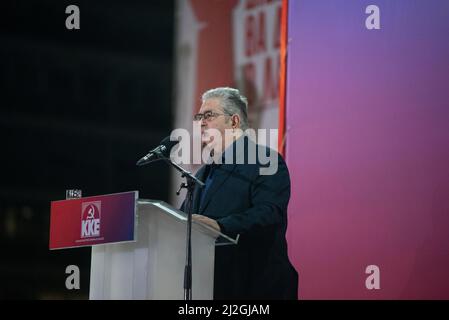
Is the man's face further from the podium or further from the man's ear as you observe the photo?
the podium

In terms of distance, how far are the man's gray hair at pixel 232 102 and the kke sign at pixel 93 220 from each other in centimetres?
94

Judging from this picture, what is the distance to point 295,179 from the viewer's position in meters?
5.05

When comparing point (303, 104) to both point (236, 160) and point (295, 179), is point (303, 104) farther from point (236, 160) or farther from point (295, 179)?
point (236, 160)

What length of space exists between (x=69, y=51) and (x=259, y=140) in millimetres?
8550

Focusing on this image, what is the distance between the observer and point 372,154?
496 cm

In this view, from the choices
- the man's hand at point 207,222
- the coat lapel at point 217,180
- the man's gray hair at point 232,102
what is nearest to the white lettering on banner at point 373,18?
the man's gray hair at point 232,102

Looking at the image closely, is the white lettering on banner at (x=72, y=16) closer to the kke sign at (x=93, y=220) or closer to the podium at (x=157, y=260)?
the kke sign at (x=93, y=220)

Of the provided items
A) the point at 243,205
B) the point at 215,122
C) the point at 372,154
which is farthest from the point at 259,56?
the point at 243,205

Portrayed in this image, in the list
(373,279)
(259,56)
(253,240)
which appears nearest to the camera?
(253,240)

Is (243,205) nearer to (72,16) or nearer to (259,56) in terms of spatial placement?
(259,56)

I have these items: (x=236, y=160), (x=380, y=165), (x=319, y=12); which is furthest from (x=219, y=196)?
(x=319, y=12)

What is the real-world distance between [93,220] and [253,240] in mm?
840

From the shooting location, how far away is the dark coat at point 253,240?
415cm

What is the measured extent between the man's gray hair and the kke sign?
0.94 m
